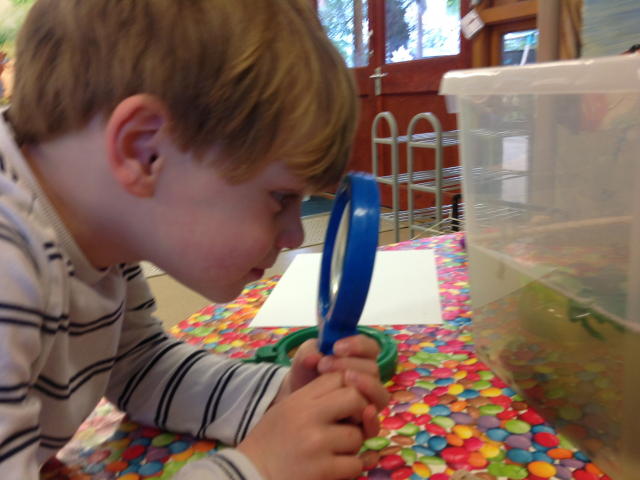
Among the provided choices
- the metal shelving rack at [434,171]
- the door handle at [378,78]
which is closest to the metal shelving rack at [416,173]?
the metal shelving rack at [434,171]

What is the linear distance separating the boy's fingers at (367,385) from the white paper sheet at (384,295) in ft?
0.62

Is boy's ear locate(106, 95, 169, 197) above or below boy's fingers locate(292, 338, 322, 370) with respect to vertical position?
above

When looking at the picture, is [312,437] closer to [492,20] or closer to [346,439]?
[346,439]

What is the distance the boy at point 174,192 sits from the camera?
351 millimetres

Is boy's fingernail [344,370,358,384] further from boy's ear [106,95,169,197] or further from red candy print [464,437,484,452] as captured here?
boy's ear [106,95,169,197]

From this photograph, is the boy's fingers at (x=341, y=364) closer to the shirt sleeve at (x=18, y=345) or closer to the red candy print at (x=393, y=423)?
the red candy print at (x=393, y=423)

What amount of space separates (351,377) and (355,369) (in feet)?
0.05

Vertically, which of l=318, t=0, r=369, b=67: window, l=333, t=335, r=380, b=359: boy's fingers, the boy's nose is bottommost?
l=333, t=335, r=380, b=359: boy's fingers

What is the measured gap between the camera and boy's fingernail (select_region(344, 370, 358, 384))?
381 mm

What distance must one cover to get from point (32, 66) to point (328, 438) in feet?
1.25

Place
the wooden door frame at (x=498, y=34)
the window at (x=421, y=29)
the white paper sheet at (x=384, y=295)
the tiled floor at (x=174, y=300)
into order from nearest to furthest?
the white paper sheet at (x=384, y=295) → the tiled floor at (x=174, y=300) → the wooden door frame at (x=498, y=34) → the window at (x=421, y=29)

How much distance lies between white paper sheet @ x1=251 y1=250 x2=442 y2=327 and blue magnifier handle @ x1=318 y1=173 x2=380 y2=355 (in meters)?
0.18

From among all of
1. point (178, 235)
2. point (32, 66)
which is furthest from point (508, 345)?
point (32, 66)

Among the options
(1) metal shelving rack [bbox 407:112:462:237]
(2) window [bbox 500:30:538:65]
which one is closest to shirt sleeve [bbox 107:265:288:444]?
(1) metal shelving rack [bbox 407:112:462:237]
